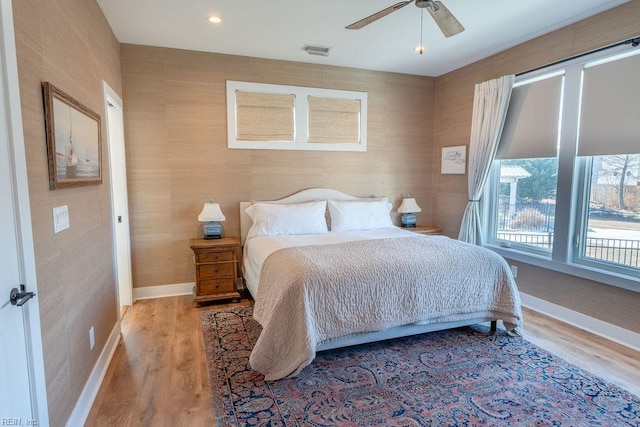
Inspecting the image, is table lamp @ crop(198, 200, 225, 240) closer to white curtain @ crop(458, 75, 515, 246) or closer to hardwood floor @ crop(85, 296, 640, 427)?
hardwood floor @ crop(85, 296, 640, 427)

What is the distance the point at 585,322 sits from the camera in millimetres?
3256

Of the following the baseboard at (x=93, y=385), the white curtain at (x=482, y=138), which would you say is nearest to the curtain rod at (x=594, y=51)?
the white curtain at (x=482, y=138)

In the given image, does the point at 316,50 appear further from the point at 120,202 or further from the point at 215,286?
the point at 215,286

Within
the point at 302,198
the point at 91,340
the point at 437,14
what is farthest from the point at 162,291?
the point at 437,14

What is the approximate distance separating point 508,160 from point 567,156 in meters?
0.75

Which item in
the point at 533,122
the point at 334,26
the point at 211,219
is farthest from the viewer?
the point at 211,219

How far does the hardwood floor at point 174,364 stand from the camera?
208 centimetres

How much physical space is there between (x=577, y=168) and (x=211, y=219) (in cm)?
370

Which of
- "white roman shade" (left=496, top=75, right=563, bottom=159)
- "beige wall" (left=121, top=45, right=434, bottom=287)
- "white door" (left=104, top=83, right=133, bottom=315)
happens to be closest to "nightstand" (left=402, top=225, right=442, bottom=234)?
"beige wall" (left=121, top=45, right=434, bottom=287)

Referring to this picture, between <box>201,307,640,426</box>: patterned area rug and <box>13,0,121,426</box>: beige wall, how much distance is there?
2.77ft

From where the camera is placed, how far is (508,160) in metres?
4.07

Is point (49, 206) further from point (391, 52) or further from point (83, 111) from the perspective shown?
point (391, 52)

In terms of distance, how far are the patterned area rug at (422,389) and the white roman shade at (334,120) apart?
109 inches

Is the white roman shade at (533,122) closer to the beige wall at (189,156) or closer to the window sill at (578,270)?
the window sill at (578,270)
